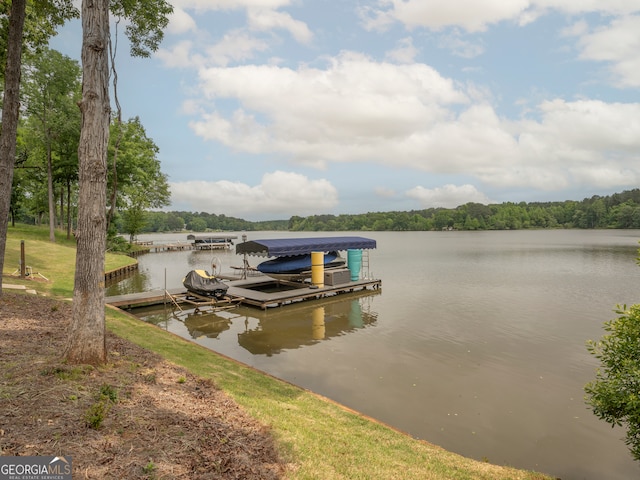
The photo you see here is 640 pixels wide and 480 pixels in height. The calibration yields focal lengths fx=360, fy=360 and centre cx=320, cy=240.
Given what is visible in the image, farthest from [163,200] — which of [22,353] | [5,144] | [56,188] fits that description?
[22,353]

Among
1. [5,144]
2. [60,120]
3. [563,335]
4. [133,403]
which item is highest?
[60,120]

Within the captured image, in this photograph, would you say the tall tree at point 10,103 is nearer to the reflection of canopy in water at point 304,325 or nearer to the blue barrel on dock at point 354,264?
the reflection of canopy in water at point 304,325

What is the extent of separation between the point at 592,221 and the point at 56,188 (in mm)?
158686

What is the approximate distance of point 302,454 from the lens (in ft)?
15.0

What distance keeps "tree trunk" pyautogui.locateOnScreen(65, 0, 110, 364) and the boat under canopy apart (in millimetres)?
14986

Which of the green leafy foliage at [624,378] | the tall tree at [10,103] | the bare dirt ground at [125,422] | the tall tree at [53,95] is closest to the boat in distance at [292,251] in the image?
the tall tree at [10,103]

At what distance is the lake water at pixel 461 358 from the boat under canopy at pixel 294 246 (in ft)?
11.5

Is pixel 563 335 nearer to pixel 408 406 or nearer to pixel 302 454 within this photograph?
pixel 408 406

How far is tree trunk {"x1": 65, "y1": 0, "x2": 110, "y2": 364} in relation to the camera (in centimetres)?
567

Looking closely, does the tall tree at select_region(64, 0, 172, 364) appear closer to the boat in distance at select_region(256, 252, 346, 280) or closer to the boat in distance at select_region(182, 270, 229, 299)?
the boat in distance at select_region(182, 270, 229, 299)

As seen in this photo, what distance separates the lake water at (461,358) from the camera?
23.5 feet

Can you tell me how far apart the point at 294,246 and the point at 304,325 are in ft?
23.3

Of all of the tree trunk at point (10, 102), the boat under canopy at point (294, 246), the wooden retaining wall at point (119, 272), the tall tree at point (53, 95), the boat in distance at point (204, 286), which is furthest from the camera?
the tall tree at point (53, 95)

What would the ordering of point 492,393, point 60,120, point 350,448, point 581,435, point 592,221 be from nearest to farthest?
point 350,448, point 581,435, point 492,393, point 60,120, point 592,221
